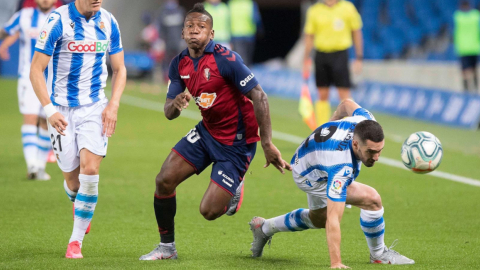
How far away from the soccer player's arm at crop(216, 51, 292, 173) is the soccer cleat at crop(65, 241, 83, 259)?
162cm

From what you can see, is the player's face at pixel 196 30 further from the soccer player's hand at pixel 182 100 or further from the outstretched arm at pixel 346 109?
the outstretched arm at pixel 346 109

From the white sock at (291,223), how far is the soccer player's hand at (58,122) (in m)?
1.79

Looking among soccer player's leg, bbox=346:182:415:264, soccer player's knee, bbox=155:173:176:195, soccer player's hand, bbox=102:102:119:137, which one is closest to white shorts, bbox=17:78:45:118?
soccer player's hand, bbox=102:102:119:137

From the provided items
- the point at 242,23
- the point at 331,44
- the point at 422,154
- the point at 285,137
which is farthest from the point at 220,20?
the point at 422,154

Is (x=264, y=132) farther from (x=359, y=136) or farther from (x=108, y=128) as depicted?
(x=108, y=128)

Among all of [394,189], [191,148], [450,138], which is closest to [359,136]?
[191,148]

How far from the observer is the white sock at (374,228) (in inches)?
220

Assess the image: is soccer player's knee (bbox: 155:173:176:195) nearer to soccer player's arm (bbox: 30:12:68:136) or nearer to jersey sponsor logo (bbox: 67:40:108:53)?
soccer player's arm (bbox: 30:12:68:136)

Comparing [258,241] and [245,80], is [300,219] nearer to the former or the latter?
[258,241]

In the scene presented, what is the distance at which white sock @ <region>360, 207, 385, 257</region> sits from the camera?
18.3ft

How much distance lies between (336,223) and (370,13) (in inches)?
750

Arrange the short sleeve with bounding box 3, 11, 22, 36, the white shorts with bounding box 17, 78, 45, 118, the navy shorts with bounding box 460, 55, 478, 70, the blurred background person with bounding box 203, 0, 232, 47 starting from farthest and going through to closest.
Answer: the blurred background person with bounding box 203, 0, 232, 47
the navy shorts with bounding box 460, 55, 478, 70
the short sleeve with bounding box 3, 11, 22, 36
the white shorts with bounding box 17, 78, 45, 118

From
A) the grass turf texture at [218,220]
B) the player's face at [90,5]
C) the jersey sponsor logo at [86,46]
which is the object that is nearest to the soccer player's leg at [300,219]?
the grass turf texture at [218,220]

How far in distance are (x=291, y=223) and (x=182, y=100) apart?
135 cm
